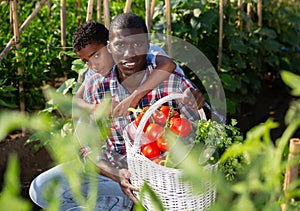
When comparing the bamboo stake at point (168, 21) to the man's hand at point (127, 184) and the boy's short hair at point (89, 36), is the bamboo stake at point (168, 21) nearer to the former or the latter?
the boy's short hair at point (89, 36)

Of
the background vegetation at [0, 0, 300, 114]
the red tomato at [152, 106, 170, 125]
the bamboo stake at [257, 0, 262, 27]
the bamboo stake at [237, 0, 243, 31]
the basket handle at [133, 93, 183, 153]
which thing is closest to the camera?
the basket handle at [133, 93, 183, 153]

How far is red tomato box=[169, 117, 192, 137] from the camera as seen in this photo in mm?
1558

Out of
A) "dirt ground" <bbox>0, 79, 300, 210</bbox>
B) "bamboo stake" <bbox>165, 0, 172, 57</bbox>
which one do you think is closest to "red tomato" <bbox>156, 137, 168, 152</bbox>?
"dirt ground" <bbox>0, 79, 300, 210</bbox>

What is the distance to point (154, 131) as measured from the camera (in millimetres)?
1573

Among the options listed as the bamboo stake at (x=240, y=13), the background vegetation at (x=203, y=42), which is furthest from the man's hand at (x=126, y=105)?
the bamboo stake at (x=240, y=13)

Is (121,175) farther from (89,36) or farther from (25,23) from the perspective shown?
(25,23)

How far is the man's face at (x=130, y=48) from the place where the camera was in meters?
1.78

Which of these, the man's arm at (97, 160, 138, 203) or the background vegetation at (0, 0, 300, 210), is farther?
the background vegetation at (0, 0, 300, 210)

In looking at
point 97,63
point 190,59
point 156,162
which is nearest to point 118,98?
point 97,63

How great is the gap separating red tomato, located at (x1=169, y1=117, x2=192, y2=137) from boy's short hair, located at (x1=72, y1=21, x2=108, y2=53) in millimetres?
522

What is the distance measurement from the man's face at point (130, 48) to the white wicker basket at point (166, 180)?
0.87 ft

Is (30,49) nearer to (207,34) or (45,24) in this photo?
(45,24)

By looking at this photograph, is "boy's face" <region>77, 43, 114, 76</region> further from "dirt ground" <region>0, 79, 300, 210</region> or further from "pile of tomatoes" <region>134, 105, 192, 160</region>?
"dirt ground" <region>0, 79, 300, 210</region>

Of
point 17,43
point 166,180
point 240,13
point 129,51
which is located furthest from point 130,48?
point 240,13
